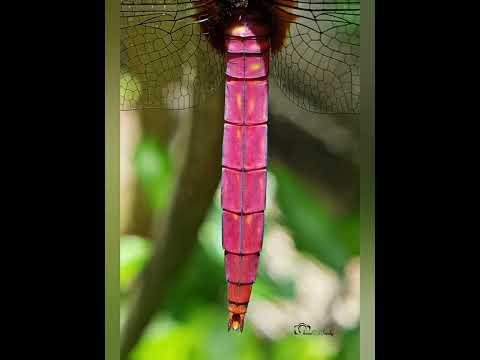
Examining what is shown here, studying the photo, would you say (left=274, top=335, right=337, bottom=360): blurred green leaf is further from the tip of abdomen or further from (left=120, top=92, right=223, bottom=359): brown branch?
(left=120, top=92, right=223, bottom=359): brown branch

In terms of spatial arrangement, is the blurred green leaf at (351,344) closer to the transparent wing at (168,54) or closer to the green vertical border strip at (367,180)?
the green vertical border strip at (367,180)

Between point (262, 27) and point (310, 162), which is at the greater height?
point (262, 27)

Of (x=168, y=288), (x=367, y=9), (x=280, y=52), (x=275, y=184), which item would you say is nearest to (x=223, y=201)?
(x=275, y=184)

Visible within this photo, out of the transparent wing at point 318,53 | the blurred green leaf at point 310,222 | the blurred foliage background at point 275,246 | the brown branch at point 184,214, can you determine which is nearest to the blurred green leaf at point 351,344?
the blurred foliage background at point 275,246

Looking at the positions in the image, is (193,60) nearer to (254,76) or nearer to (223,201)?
(254,76)

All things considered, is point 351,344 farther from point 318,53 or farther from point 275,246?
point 318,53

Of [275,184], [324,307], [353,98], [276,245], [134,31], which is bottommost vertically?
[324,307]

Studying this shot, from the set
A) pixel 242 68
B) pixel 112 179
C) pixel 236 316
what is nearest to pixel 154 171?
pixel 112 179
